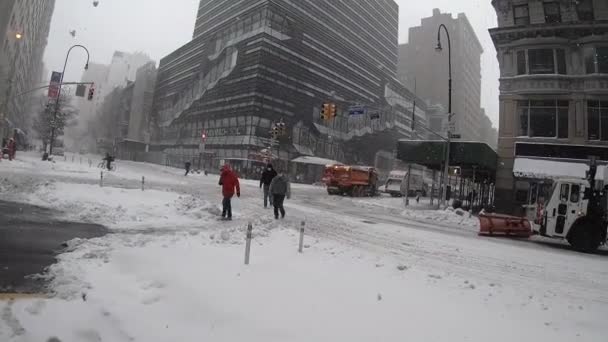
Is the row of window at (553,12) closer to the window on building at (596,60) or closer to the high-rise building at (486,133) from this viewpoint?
the window on building at (596,60)

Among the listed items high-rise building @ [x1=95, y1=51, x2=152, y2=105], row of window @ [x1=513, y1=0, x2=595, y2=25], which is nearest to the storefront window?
row of window @ [x1=513, y1=0, x2=595, y2=25]

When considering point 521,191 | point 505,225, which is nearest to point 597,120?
point 521,191

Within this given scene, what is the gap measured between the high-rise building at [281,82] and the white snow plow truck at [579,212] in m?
39.2

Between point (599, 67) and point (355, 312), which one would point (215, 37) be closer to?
point (599, 67)

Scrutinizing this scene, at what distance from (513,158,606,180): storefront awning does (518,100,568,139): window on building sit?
6.31ft

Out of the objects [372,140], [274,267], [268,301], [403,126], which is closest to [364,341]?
[268,301]

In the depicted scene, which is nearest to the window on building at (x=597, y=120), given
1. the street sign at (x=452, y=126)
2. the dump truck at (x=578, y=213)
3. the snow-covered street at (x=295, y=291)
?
the street sign at (x=452, y=126)

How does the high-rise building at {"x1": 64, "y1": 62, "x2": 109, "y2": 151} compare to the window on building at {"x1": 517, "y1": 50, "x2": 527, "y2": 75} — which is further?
the high-rise building at {"x1": 64, "y1": 62, "x2": 109, "y2": 151}

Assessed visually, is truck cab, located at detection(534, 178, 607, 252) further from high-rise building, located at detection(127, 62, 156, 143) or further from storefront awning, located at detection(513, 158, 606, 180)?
high-rise building, located at detection(127, 62, 156, 143)

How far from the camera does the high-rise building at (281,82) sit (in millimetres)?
62812

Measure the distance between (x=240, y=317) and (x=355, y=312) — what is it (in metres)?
1.60

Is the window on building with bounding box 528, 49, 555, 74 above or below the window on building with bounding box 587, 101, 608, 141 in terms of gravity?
above

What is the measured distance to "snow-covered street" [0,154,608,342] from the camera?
14.5 feet

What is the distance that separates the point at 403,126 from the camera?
9962 centimetres
